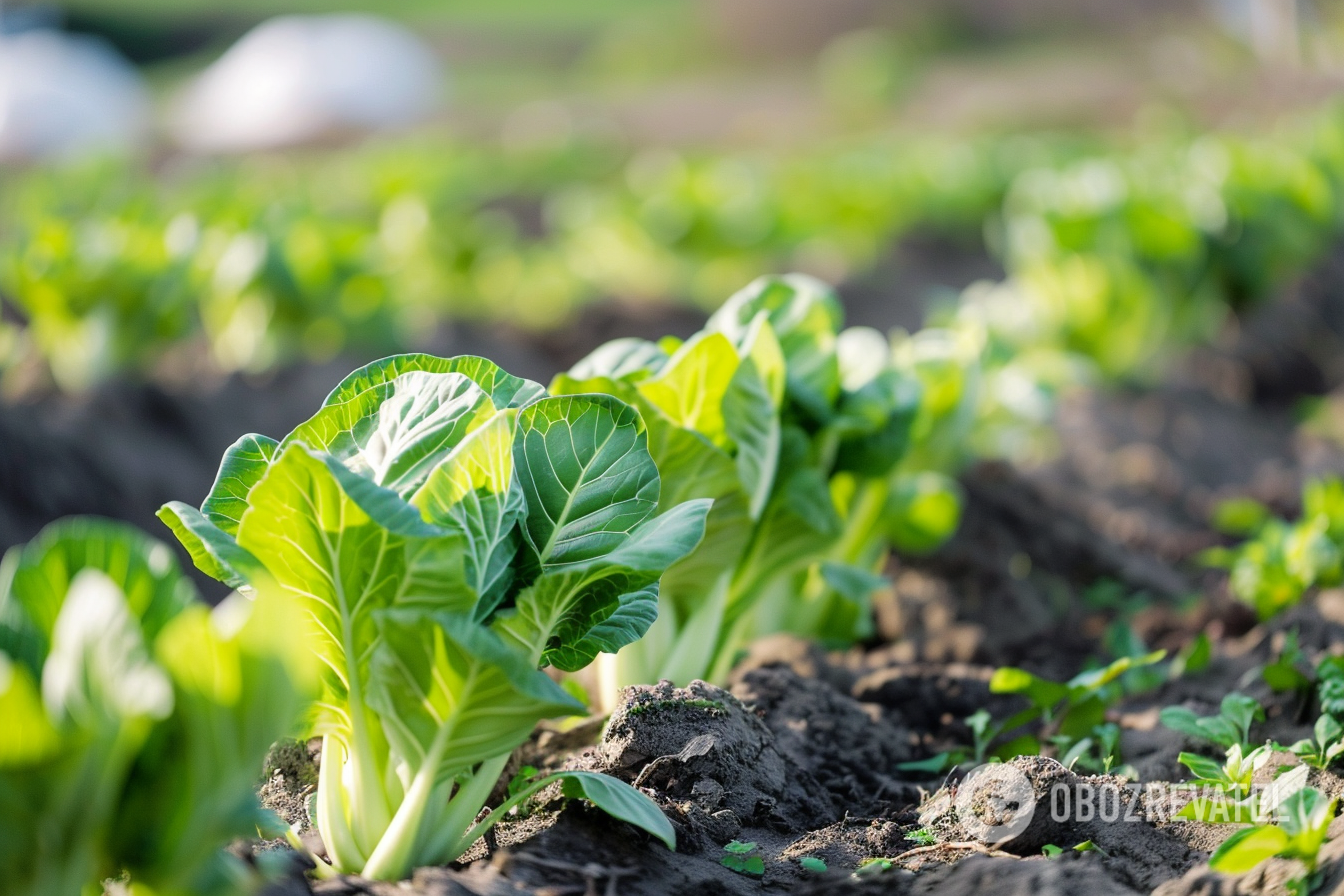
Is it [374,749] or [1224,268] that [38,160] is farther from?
[374,749]

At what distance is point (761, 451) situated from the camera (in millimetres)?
2320

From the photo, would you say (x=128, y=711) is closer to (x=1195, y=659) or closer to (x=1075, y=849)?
(x=1075, y=849)

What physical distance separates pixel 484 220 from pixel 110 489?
6713 millimetres

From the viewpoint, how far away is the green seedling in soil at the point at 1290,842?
5.19ft

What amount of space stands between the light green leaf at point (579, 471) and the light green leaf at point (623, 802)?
33cm

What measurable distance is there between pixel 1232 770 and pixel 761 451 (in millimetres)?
999

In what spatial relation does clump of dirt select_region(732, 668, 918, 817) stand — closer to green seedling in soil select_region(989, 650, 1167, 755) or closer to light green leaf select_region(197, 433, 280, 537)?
green seedling in soil select_region(989, 650, 1167, 755)

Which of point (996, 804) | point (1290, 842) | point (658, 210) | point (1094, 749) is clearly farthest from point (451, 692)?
point (658, 210)

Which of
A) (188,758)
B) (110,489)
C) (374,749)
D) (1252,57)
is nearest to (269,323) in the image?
(110,489)

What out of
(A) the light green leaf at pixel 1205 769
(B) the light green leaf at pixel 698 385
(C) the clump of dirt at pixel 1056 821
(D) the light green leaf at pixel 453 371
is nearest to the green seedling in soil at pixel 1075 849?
(C) the clump of dirt at pixel 1056 821

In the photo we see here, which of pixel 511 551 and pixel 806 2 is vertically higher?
pixel 806 2

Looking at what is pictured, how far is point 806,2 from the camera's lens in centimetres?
2900

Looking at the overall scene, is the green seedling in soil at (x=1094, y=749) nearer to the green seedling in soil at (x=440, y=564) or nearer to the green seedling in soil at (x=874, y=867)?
the green seedling in soil at (x=874, y=867)

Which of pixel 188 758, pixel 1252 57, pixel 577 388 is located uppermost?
pixel 1252 57
